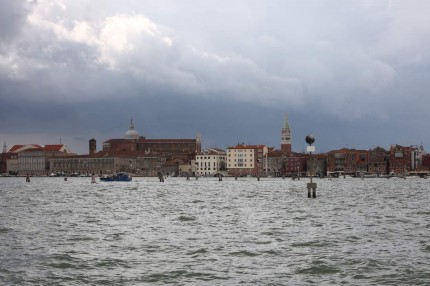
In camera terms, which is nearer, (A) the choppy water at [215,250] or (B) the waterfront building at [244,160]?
(A) the choppy water at [215,250]

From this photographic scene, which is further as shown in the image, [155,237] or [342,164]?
[342,164]

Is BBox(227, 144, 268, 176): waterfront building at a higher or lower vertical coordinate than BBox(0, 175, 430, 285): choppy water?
higher

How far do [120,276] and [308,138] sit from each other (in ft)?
120

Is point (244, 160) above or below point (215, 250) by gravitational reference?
above

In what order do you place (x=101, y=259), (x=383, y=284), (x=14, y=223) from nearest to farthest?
(x=383, y=284) → (x=101, y=259) → (x=14, y=223)

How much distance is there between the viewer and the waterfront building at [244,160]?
19688 cm

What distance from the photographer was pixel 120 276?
46.2 ft

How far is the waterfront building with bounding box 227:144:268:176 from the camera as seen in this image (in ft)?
646

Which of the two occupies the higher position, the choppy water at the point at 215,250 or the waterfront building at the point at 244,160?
the waterfront building at the point at 244,160

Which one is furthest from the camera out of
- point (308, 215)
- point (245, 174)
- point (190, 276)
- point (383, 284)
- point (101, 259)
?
point (245, 174)

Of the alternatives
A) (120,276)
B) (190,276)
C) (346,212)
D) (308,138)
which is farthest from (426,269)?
(308,138)

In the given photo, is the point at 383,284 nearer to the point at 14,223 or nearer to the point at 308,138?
the point at 14,223

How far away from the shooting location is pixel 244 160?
197 metres

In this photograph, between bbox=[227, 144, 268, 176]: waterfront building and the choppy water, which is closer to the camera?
the choppy water
